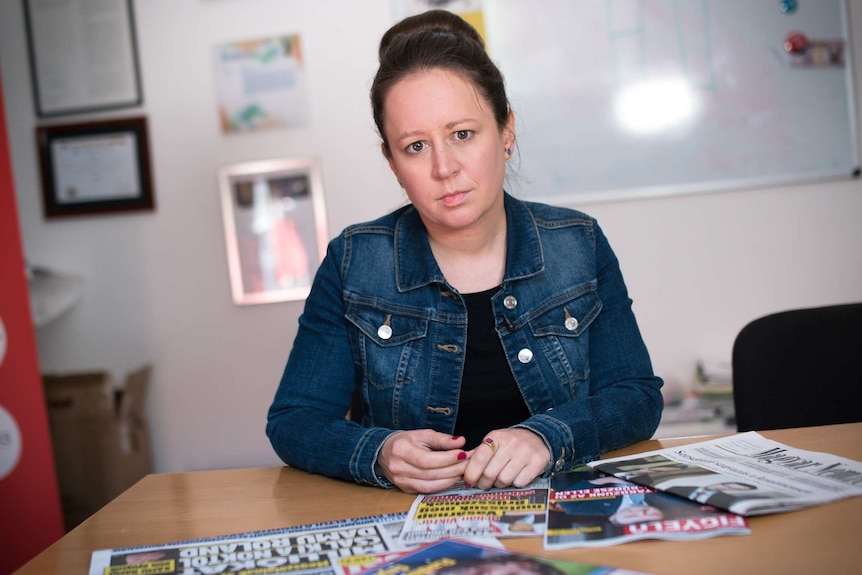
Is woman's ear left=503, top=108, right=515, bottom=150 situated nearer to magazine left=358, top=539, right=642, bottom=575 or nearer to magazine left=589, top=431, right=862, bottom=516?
magazine left=589, top=431, right=862, bottom=516

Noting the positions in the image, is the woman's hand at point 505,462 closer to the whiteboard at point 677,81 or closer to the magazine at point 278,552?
the magazine at point 278,552

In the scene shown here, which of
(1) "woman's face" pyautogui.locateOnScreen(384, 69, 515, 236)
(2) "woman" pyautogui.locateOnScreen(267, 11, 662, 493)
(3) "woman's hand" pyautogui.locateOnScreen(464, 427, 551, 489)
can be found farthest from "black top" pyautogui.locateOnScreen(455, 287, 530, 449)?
(3) "woman's hand" pyautogui.locateOnScreen(464, 427, 551, 489)

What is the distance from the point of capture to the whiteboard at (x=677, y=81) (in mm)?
2834

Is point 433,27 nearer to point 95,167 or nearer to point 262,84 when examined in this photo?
point 262,84

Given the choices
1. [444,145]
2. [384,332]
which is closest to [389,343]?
[384,332]

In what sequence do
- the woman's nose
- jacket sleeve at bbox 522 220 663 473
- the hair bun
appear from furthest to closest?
the hair bun < the woman's nose < jacket sleeve at bbox 522 220 663 473

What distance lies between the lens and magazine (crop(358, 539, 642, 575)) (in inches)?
30.7

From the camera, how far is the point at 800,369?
4.75 ft

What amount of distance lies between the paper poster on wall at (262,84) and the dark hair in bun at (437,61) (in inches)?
62.5

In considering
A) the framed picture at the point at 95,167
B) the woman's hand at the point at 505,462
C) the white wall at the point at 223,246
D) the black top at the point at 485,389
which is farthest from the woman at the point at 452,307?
the framed picture at the point at 95,167

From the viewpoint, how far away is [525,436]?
1136mm

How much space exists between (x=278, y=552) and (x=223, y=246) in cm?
235

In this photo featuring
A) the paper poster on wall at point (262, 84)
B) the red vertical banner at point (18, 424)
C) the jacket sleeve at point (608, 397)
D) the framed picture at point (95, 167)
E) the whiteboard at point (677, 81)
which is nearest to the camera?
the jacket sleeve at point (608, 397)

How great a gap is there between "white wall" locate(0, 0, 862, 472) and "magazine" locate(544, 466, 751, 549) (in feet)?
6.72
